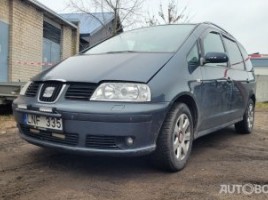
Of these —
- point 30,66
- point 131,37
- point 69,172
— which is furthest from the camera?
point 30,66

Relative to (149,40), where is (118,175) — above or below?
below

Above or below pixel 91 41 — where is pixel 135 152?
below

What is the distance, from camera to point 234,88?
5496 mm

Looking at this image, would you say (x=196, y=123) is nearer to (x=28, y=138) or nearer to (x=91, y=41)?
(x=28, y=138)

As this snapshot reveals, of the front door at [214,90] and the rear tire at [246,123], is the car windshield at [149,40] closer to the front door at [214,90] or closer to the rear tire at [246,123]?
the front door at [214,90]

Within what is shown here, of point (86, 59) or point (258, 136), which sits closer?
point (86, 59)

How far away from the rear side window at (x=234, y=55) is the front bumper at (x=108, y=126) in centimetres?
252

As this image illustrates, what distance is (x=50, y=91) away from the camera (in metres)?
3.72

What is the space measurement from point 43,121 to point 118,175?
2.90ft

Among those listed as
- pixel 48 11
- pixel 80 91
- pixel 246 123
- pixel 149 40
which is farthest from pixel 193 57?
pixel 48 11

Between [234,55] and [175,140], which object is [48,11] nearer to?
[234,55]

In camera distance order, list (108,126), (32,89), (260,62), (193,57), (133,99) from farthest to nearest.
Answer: (260,62) < (193,57) < (32,89) < (133,99) < (108,126)

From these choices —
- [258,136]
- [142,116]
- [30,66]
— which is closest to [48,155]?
[142,116]

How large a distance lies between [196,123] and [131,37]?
1.45 m
